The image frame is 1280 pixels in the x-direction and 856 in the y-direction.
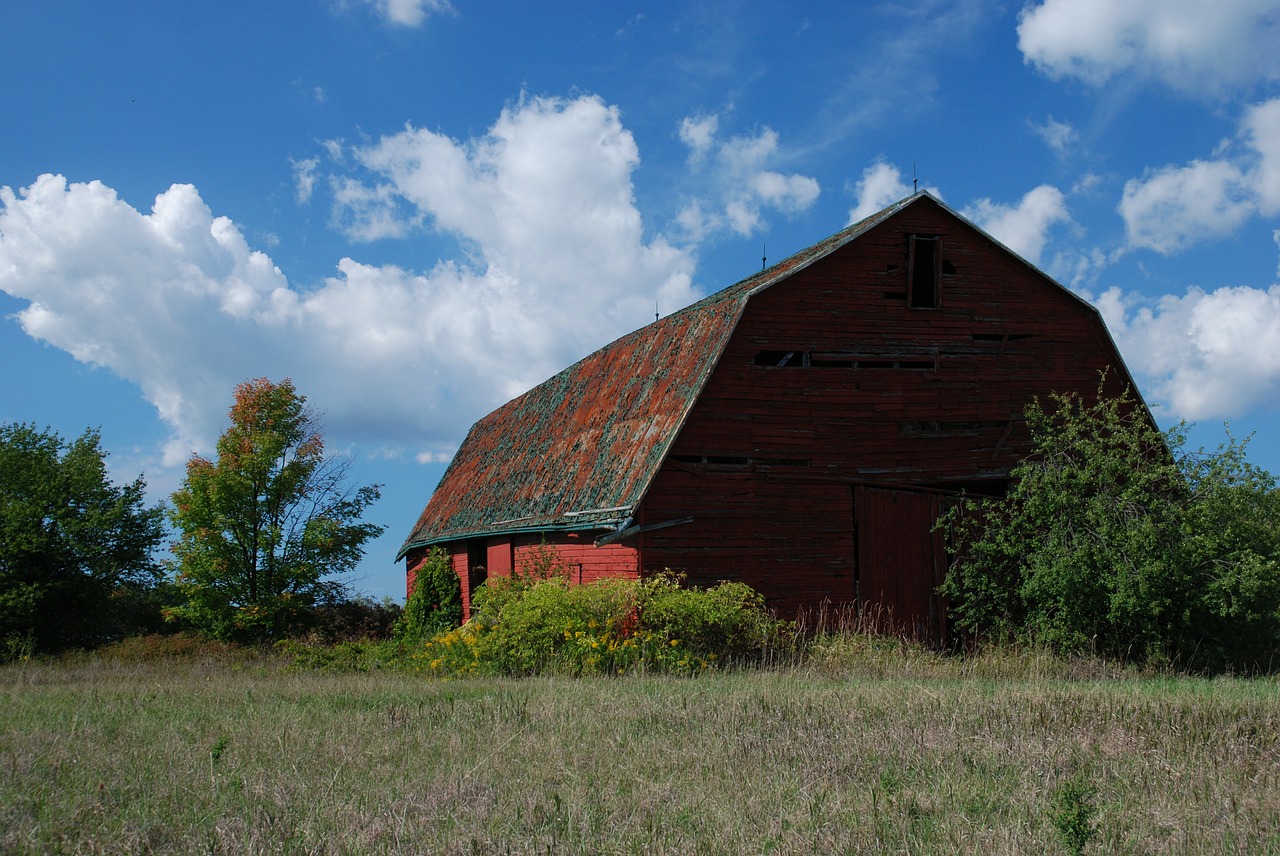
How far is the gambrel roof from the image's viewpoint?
61.7 ft

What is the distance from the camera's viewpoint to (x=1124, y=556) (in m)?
17.5

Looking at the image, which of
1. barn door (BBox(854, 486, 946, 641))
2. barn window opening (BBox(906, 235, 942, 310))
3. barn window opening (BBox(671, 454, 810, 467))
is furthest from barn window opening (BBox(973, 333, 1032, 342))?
barn window opening (BBox(671, 454, 810, 467))

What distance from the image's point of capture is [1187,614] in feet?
57.6

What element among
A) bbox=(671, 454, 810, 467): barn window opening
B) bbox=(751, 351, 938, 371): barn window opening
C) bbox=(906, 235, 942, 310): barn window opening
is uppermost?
bbox=(906, 235, 942, 310): barn window opening

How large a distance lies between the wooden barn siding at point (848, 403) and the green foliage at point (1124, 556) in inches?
48.6

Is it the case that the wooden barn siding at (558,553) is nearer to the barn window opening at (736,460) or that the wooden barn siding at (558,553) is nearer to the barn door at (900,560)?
the barn window opening at (736,460)

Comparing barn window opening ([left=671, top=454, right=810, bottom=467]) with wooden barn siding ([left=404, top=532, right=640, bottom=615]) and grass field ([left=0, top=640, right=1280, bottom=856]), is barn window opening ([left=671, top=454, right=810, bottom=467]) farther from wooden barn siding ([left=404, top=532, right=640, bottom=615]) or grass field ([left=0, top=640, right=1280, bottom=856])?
grass field ([left=0, top=640, right=1280, bottom=856])

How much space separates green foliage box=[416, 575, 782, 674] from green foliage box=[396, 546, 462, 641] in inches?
387

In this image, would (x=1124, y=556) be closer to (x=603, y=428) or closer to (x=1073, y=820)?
(x=603, y=428)

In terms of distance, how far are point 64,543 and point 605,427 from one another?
1932cm

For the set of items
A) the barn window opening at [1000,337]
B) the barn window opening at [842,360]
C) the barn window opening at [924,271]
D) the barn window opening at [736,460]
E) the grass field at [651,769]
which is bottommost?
the grass field at [651,769]

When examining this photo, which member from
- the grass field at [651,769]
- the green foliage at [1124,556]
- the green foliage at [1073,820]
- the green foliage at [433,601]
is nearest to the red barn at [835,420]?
the green foliage at [1124,556]

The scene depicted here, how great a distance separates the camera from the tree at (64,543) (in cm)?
3036

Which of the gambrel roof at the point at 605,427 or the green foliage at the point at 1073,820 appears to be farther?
the gambrel roof at the point at 605,427
